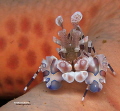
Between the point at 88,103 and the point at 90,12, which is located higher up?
the point at 90,12

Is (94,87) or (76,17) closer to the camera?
(94,87)

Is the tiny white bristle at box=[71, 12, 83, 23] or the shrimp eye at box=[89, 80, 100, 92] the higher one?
the tiny white bristle at box=[71, 12, 83, 23]

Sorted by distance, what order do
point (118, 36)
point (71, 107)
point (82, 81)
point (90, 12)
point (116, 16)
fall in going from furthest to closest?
point (90, 12) < point (116, 16) < point (118, 36) < point (82, 81) < point (71, 107)

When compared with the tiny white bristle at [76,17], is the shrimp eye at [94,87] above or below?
below

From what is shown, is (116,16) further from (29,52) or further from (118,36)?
(29,52)

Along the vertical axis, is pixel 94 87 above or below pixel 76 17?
below

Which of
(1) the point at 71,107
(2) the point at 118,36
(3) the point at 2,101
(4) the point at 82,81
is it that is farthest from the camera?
(3) the point at 2,101

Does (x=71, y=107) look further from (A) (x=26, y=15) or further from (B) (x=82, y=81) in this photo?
(A) (x=26, y=15)

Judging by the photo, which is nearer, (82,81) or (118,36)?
(82,81)

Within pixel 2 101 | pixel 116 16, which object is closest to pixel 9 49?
pixel 2 101

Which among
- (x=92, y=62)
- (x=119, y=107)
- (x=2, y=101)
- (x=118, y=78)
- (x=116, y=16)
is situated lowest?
(x=2, y=101)
